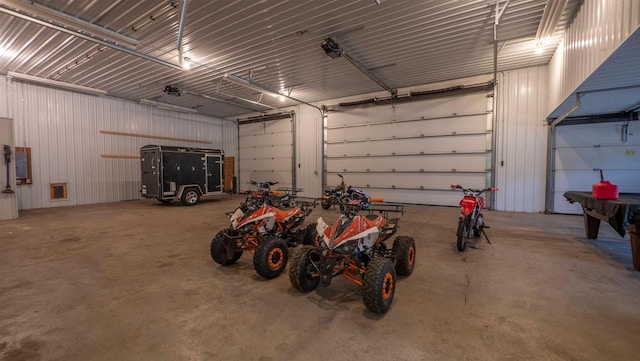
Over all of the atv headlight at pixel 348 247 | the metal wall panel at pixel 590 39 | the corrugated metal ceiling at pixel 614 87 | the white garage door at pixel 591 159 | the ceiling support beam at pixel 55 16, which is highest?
the ceiling support beam at pixel 55 16

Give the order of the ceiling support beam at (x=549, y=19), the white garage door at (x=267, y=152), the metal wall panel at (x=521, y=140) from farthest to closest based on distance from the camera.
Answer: the white garage door at (x=267, y=152) < the metal wall panel at (x=521, y=140) < the ceiling support beam at (x=549, y=19)

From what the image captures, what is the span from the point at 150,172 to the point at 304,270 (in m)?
8.79

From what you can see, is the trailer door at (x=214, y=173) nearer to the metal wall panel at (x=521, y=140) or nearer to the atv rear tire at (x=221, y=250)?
the atv rear tire at (x=221, y=250)

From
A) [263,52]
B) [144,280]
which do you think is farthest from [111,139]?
[144,280]

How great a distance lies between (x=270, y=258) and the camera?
3195 millimetres

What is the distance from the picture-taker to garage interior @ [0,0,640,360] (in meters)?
2.18

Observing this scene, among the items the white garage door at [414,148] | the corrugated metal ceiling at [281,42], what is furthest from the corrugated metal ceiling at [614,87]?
the white garage door at [414,148]

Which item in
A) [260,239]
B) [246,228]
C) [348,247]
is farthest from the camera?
[260,239]

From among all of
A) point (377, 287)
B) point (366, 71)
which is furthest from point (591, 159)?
point (377, 287)

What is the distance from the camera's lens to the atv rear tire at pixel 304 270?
2.71m

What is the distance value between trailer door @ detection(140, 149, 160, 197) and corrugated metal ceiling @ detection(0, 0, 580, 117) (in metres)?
2.44

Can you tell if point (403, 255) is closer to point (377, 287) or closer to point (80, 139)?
point (377, 287)

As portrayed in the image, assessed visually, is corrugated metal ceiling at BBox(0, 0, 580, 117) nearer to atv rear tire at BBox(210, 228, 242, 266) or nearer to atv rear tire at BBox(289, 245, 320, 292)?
atv rear tire at BBox(210, 228, 242, 266)

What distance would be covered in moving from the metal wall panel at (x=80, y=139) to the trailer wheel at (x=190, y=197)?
3364mm
